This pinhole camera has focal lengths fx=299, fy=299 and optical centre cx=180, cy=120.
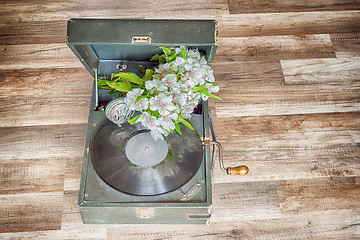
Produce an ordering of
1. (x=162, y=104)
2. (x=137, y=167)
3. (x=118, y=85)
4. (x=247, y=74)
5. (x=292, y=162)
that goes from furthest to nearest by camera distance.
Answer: (x=247, y=74), (x=292, y=162), (x=137, y=167), (x=118, y=85), (x=162, y=104)

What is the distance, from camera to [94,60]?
1336 mm

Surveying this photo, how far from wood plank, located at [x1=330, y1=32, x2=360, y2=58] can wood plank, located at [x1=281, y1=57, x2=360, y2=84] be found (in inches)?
1.6

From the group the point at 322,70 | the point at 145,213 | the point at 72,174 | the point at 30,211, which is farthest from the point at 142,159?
the point at 322,70

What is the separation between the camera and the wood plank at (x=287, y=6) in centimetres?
215

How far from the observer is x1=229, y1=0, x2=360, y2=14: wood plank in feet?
7.07

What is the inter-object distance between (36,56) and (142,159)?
4.06ft

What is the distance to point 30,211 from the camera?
1553mm

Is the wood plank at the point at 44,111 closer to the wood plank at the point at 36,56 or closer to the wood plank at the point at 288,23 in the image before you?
the wood plank at the point at 36,56

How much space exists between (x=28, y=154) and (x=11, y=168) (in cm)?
11

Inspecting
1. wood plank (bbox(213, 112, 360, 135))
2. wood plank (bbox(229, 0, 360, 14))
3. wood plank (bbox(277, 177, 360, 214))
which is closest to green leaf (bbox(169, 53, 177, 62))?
wood plank (bbox(213, 112, 360, 135))

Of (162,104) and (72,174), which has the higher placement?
(162,104)

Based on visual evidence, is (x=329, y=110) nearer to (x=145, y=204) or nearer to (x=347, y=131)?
(x=347, y=131)

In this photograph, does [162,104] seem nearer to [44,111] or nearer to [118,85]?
[118,85]

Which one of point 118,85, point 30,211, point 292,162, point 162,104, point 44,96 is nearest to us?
point 162,104
